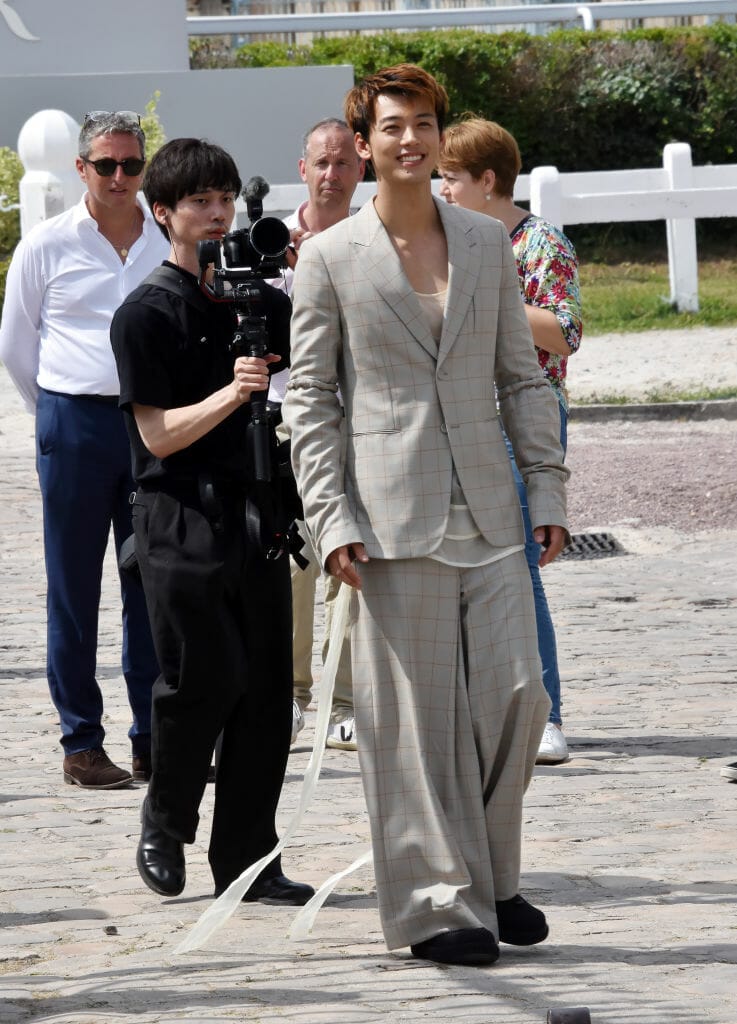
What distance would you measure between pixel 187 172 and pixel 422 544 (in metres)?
1.29

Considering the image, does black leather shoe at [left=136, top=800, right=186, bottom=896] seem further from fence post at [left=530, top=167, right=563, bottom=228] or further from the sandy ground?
fence post at [left=530, top=167, right=563, bottom=228]

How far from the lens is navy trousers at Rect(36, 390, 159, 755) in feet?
20.6

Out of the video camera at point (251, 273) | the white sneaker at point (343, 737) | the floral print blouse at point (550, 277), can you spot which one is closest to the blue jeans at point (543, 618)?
the floral print blouse at point (550, 277)

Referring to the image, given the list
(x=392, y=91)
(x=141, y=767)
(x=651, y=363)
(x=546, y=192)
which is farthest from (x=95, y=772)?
(x=651, y=363)

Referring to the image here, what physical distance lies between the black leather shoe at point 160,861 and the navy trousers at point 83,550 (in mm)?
1351

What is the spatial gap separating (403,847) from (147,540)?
3.75 feet

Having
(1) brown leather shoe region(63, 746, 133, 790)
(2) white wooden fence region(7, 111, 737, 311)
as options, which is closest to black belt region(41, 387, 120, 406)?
(1) brown leather shoe region(63, 746, 133, 790)

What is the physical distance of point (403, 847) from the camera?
175 inches

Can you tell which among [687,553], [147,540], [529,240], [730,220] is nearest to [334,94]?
[730,220]

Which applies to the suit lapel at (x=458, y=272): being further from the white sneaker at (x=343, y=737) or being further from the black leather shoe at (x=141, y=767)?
the white sneaker at (x=343, y=737)

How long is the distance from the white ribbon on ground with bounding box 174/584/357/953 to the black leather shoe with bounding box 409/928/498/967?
1.28ft

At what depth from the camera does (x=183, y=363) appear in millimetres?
5027

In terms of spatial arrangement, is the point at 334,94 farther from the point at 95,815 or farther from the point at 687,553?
the point at 95,815

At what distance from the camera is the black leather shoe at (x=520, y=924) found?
4516mm
